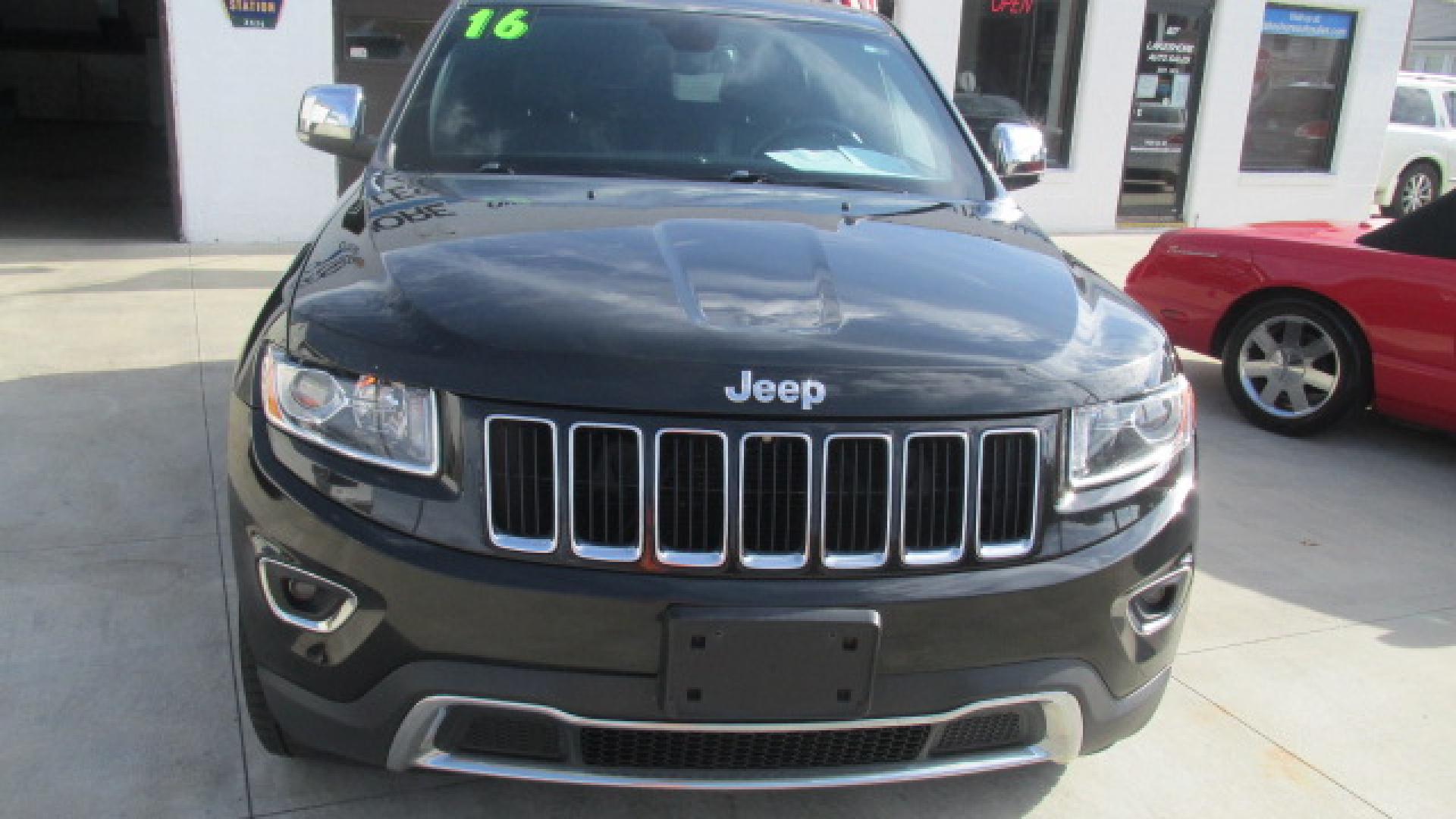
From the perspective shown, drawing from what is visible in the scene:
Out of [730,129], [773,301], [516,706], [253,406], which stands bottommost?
[516,706]

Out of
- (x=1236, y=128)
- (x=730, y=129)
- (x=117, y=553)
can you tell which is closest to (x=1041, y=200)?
(x=1236, y=128)

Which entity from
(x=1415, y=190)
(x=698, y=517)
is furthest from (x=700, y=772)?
(x=1415, y=190)

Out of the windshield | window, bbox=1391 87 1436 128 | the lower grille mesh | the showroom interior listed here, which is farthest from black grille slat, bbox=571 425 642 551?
window, bbox=1391 87 1436 128

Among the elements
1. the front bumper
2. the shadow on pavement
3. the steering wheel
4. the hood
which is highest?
the steering wheel

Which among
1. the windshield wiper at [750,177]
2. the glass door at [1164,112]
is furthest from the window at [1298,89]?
the windshield wiper at [750,177]

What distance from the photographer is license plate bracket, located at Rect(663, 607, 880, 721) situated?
2.01 meters

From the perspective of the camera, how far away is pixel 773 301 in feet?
7.56

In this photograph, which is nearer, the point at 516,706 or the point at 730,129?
the point at 516,706

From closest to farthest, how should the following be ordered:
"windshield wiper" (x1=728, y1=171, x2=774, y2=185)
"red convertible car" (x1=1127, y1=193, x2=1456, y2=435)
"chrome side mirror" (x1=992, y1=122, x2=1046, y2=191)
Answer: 1. "windshield wiper" (x1=728, y1=171, x2=774, y2=185)
2. "chrome side mirror" (x1=992, y1=122, x2=1046, y2=191)
3. "red convertible car" (x1=1127, y1=193, x2=1456, y2=435)

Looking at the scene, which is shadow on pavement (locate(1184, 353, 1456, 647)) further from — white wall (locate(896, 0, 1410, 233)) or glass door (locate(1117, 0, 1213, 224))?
glass door (locate(1117, 0, 1213, 224))

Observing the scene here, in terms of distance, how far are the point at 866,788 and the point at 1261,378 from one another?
4.16 m

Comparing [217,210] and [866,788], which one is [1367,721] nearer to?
[866,788]

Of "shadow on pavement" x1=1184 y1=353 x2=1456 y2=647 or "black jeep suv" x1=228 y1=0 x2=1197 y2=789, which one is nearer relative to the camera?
"black jeep suv" x1=228 y1=0 x2=1197 y2=789

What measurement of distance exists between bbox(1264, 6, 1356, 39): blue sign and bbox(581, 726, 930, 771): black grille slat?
46.5 ft
